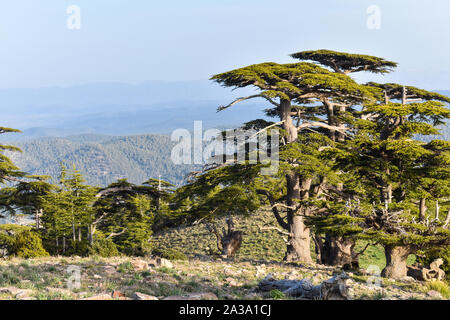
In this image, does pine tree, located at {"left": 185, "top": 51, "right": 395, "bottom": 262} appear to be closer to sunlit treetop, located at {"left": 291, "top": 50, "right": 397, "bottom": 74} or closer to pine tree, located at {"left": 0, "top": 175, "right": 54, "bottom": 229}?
sunlit treetop, located at {"left": 291, "top": 50, "right": 397, "bottom": 74}

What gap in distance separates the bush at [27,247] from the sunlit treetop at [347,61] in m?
18.1

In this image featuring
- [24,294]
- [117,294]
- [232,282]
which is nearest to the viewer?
[24,294]

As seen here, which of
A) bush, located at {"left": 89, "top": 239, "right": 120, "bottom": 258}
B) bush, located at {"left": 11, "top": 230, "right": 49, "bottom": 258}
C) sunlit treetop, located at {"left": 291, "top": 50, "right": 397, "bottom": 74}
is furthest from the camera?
sunlit treetop, located at {"left": 291, "top": 50, "right": 397, "bottom": 74}

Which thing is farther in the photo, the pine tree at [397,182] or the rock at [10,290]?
the pine tree at [397,182]

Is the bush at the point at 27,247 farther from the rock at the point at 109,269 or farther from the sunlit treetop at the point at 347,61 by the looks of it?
the sunlit treetop at the point at 347,61

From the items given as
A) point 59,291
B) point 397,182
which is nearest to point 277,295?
point 59,291

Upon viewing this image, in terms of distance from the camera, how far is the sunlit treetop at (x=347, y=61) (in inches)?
982

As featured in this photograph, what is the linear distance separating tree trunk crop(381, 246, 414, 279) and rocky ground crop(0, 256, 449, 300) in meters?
1.04

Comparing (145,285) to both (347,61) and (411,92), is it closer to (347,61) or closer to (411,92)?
(347,61)

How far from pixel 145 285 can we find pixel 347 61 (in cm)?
2025

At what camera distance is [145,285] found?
32.9ft

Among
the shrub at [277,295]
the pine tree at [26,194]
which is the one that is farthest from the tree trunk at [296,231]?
the pine tree at [26,194]

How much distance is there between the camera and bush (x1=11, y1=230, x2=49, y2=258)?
19.5m

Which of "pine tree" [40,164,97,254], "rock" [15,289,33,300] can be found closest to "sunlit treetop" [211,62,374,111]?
"rock" [15,289,33,300]
